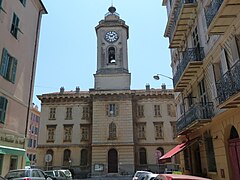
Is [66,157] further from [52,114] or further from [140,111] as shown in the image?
[140,111]

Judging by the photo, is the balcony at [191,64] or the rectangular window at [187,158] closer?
the balcony at [191,64]

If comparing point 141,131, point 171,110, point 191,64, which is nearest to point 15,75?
point 191,64

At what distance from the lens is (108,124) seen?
3800cm

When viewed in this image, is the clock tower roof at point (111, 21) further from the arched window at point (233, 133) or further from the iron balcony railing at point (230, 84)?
the iron balcony railing at point (230, 84)

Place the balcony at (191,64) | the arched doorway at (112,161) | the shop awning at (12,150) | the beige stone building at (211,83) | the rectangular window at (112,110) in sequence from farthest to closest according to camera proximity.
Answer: the rectangular window at (112,110) < the arched doorway at (112,161) < the shop awning at (12,150) < the balcony at (191,64) < the beige stone building at (211,83)

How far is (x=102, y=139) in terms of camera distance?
122ft

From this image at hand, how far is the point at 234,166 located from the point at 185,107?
6.92 m

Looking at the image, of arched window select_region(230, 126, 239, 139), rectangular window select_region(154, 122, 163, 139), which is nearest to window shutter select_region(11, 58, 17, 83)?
arched window select_region(230, 126, 239, 139)

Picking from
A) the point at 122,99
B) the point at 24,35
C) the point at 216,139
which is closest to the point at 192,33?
the point at 216,139

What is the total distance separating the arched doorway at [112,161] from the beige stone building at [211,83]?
66.7 feet

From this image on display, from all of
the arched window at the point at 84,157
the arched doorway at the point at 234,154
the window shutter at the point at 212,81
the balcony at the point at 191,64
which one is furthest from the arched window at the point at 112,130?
the arched doorway at the point at 234,154

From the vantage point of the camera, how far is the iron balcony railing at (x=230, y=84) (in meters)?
8.45

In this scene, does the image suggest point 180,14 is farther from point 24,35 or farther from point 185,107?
point 24,35

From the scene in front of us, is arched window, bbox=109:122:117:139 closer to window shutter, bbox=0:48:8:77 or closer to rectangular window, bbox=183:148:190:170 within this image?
rectangular window, bbox=183:148:190:170
